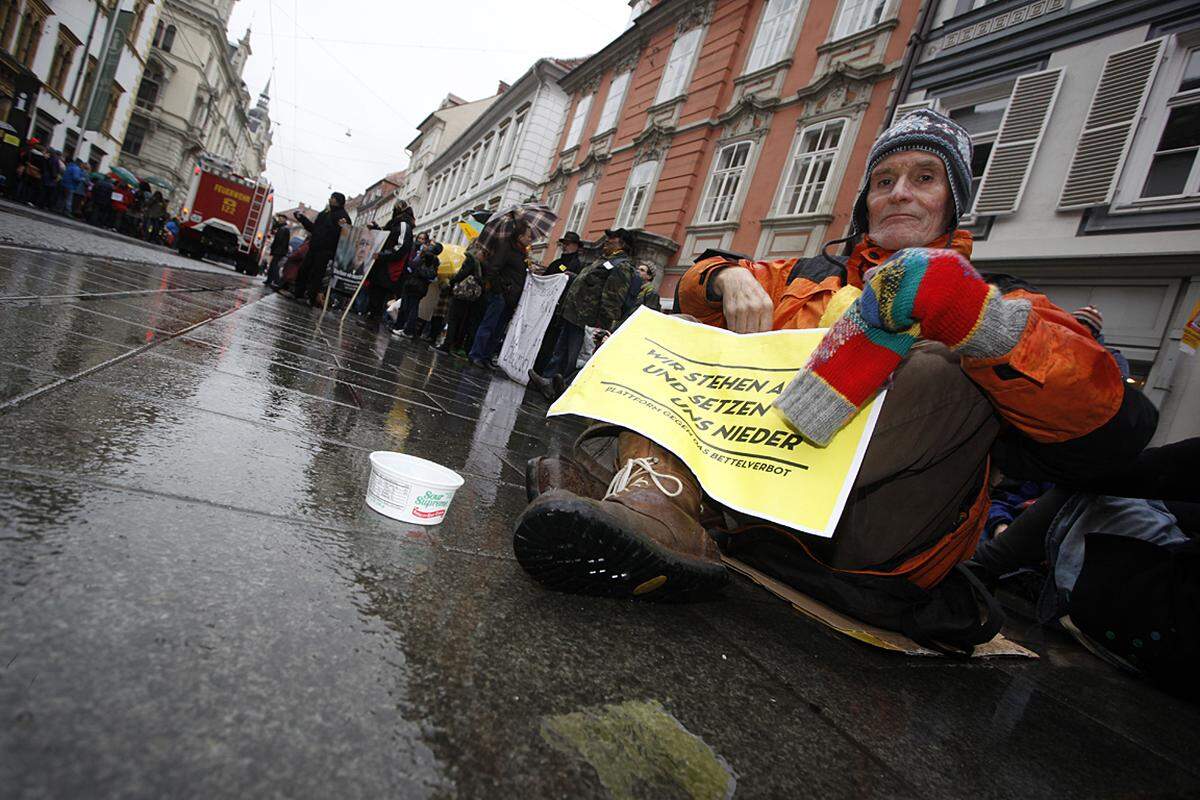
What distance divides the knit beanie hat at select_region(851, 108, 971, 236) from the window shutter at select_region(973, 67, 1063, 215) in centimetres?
748

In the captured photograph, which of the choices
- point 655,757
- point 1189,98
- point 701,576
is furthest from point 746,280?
point 1189,98

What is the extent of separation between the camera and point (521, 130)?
955 inches

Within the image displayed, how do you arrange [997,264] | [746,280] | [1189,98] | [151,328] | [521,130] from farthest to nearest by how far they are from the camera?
1. [521,130]
2. [997,264]
3. [1189,98]
4. [151,328]
5. [746,280]

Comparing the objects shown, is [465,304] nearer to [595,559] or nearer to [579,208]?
[595,559]

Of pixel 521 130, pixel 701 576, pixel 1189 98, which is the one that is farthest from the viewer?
pixel 521 130

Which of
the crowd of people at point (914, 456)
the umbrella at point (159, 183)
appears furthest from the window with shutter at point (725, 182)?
the umbrella at point (159, 183)

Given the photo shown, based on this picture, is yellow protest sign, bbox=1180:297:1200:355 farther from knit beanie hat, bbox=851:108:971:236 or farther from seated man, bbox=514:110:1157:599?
seated man, bbox=514:110:1157:599

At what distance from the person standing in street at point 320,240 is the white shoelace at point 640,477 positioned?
875 centimetres

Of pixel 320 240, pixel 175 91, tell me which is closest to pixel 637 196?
pixel 320 240

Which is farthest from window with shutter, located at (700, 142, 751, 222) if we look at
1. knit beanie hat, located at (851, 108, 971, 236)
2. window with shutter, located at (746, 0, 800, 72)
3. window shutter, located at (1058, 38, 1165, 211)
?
knit beanie hat, located at (851, 108, 971, 236)

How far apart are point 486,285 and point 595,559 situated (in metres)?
7.58

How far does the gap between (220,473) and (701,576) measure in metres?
1.04

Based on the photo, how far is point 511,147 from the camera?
2583cm

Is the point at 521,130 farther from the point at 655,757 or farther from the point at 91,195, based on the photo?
the point at 655,757
